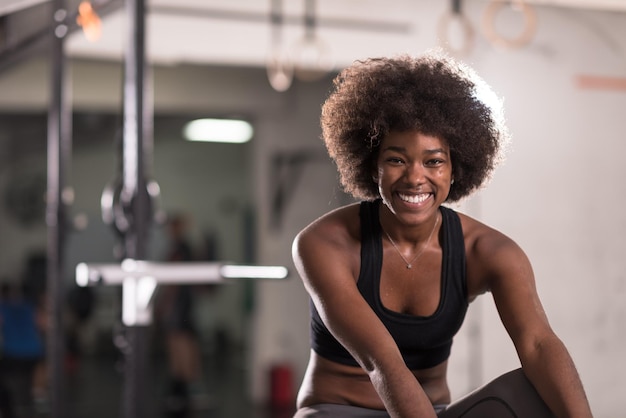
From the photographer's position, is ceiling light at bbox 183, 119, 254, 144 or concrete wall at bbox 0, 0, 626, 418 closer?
concrete wall at bbox 0, 0, 626, 418

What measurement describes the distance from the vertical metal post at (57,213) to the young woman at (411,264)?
2.00 meters

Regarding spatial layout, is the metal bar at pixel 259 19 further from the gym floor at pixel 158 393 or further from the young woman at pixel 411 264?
the young woman at pixel 411 264

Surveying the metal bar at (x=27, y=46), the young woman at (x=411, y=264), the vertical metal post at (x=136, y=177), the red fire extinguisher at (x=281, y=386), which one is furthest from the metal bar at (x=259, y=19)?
the young woman at (x=411, y=264)

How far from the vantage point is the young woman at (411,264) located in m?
1.47

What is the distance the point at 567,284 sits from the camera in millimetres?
3877

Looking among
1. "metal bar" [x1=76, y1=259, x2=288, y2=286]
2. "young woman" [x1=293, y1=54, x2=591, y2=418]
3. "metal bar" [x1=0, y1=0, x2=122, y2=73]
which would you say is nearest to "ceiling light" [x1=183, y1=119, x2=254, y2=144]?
"metal bar" [x1=0, y1=0, x2=122, y2=73]

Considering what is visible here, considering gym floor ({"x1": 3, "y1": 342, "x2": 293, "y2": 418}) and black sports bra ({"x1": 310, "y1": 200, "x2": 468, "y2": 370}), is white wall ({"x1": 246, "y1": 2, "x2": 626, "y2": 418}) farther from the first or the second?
black sports bra ({"x1": 310, "y1": 200, "x2": 468, "y2": 370})

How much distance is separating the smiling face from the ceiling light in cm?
378

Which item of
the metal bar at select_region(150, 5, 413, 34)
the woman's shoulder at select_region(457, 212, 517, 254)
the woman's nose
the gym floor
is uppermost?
the metal bar at select_region(150, 5, 413, 34)

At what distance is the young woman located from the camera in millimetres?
1473

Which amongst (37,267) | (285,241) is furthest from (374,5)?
(37,267)

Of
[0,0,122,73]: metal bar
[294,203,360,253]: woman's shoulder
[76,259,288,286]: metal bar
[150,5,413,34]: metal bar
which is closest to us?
[294,203,360,253]: woman's shoulder

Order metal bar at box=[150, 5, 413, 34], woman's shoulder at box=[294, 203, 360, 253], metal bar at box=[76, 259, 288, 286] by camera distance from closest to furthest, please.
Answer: woman's shoulder at box=[294, 203, 360, 253] → metal bar at box=[76, 259, 288, 286] → metal bar at box=[150, 5, 413, 34]

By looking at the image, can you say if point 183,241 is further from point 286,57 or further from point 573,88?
point 573,88
